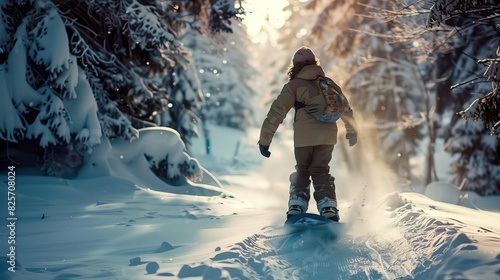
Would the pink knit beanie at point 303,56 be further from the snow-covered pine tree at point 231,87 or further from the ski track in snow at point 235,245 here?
the snow-covered pine tree at point 231,87

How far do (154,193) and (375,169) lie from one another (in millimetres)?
15199

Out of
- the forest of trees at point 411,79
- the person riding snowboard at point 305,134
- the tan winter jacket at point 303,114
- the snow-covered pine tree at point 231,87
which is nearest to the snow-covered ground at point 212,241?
the person riding snowboard at point 305,134

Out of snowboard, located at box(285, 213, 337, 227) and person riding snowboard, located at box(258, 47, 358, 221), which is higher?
person riding snowboard, located at box(258, 47, 358, 221)

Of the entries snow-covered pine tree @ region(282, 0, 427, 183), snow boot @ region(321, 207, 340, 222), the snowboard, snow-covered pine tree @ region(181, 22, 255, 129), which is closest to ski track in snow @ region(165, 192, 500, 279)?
the snowboard

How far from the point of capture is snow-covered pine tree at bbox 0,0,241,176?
7.13m

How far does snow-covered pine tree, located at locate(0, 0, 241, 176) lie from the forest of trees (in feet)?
14.6

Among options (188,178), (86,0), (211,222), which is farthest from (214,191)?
(86,0)

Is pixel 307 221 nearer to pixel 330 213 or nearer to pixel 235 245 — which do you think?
pixel 330 213

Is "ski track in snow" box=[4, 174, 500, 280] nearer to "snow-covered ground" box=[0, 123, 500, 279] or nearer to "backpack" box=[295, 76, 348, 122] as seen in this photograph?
"snow-covered ground" box=[0, 123, 500, 279]

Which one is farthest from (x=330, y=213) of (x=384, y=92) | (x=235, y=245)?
(x=384, y=92)

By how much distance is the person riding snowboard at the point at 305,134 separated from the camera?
19.4ft

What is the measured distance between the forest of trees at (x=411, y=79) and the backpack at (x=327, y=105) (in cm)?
182

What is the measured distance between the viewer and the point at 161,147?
9016 millimetres

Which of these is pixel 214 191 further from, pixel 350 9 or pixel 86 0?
pixel 350 9
